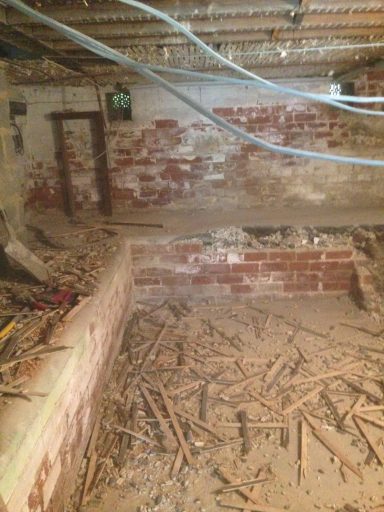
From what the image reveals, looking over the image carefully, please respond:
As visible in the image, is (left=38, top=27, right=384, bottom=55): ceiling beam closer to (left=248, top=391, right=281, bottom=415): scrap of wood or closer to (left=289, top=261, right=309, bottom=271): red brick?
(left=289, top=261, right=309, bottom=271): red brick

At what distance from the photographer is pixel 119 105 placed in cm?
462

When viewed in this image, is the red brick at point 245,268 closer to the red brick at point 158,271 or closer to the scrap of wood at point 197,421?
the red brick at point 158,271

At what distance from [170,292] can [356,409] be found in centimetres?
215

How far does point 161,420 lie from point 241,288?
6.21 feet

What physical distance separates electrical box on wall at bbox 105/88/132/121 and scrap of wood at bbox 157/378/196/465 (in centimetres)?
327

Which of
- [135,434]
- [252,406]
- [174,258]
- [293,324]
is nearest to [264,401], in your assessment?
[252,406]

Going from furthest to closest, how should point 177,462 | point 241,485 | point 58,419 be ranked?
point 177,462 → point 241,485 → point 58,419

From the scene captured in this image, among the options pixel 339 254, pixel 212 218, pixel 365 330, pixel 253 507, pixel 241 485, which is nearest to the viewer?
pixel 253 507

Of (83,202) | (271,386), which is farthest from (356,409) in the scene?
(83,202)

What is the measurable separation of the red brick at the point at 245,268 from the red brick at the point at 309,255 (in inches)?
17.4

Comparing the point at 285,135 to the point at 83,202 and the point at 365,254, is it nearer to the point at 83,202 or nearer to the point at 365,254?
the point at 365,254

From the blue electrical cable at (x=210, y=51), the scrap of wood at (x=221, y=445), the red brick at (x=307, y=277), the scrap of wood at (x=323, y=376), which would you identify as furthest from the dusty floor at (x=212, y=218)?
→ the blue electrical cable at (x=210, y=51)

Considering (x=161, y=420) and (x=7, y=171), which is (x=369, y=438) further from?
(x=7, y=171)

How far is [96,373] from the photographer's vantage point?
252 centimetres
